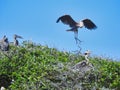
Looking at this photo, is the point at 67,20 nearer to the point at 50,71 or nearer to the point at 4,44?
the point at 4,44

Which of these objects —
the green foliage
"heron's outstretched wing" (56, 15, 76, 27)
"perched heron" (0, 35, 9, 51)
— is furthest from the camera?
"perched heron" (0, 35, 9, 51)

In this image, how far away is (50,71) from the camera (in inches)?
637

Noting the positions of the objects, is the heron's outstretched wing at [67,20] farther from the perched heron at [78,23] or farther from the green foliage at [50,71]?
the green foliage at [50,71]

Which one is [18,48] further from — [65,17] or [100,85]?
[100,85]

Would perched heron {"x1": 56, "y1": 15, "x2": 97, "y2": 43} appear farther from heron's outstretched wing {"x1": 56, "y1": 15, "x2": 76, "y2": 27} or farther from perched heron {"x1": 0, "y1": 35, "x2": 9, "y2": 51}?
perched heron {"x1": 0, "y1": 35, "x2": 9, "y2": 51}

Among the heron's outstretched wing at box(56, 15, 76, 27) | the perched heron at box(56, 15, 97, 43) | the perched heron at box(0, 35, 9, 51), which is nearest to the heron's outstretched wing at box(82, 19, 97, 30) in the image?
the perched heron at box(56, 15, 97, 43)

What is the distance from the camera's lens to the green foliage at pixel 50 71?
15.6m

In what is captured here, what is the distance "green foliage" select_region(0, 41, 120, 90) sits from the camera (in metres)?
15.6

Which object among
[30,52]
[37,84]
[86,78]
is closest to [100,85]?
[86,78]

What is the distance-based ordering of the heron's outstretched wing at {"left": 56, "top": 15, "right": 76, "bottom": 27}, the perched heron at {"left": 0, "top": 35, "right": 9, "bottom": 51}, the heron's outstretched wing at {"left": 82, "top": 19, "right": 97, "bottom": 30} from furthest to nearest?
the perched heron at {"left": 0, "top": 35, "right": 9, "bottom": 51} < the heron's outstretched wing at {"left": 82, "top": 19, "right": 97, "bottom": 30} < the heron's outstretched wing at {"left": 56, "top": 15, "right": 76, "bottom": 27}

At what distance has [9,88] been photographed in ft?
53.9

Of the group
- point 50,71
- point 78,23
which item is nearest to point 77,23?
point 78,23

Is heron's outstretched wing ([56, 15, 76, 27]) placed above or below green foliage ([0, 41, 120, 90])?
above

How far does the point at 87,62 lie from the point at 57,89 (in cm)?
161
